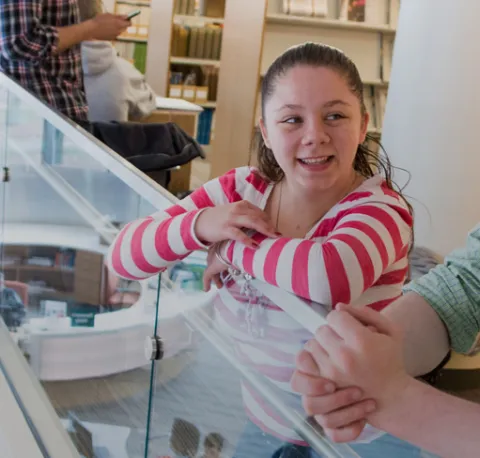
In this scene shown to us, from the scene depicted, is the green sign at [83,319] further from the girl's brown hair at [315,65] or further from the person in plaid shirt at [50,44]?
the girl's brown hair at [315,65]

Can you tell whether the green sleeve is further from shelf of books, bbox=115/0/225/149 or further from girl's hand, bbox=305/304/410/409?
shelf of books, bbox=115/0/225/149

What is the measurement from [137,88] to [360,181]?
2.02 meters

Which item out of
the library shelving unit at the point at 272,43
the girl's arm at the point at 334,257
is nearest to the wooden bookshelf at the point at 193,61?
the library shelving unit at the point at 272,43

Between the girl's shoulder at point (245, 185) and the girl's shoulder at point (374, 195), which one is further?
the girl's shoulder at point (245, 185)

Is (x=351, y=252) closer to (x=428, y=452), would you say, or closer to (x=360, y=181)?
(x=360, y=181)

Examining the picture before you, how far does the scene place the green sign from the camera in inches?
85.7

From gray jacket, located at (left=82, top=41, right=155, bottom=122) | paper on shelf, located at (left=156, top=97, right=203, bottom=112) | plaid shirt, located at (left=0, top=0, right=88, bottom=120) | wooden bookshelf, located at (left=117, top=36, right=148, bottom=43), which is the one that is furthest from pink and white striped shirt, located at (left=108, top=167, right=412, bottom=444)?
wooden bookshelf, located at (left=117, top=36, right=148, bottom=43)

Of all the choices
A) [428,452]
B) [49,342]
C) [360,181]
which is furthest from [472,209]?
[428,452]

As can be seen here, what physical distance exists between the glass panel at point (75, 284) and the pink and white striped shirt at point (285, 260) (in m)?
0.15

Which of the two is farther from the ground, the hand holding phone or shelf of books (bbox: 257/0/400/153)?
shelf of books (bbox: 257/0/400/153)

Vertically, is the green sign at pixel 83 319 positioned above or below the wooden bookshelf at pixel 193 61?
below

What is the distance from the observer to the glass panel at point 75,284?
1525 mm

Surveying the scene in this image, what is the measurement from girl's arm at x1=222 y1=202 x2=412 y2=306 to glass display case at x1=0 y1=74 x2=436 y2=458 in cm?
5

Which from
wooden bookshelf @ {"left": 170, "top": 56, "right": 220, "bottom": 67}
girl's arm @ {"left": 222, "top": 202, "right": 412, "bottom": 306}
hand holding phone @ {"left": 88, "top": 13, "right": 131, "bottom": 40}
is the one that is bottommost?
girl's arm @ {"left": 222, "top": 202, "right": 412, "bottom": 306}
